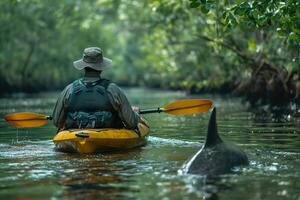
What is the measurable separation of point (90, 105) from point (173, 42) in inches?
1035

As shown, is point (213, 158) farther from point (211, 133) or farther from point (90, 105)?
point (90, 105)

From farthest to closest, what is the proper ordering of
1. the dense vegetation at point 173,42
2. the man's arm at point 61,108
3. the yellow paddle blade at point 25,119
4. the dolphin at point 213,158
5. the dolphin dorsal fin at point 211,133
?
the dense vegetation at point 173,42 < the yellow paddle blade at point 25,119 < the man's arm at point 61,108 < the dolphin dorsal fin at point 211,133 < the dolphin at point 213,158

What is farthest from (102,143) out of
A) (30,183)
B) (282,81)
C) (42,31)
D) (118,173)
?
(42,31)

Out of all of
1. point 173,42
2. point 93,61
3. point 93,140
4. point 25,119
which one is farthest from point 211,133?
point 173,42

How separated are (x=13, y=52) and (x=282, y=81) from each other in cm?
2688

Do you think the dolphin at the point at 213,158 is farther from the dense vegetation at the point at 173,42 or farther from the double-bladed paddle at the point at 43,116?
the double-bladed paddle at the point at 43,116

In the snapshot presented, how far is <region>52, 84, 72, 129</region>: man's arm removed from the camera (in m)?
12.2

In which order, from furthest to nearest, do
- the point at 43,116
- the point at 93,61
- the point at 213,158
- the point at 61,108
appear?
1. the point at 43,116
2. the point at 93,61
3. the point at 61,108
4. the point at 213,158

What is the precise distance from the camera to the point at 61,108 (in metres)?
12.3

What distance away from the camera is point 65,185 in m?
8.39

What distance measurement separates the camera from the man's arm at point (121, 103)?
1201 centimetres

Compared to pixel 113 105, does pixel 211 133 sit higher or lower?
lower

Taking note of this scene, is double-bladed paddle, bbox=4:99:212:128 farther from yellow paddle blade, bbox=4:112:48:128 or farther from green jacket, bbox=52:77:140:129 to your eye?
green jacket, bbox=52:77:140:129

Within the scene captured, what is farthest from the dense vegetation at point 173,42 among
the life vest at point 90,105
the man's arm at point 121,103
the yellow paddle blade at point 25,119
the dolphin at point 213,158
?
the yellow paddle blade at point 25,119
